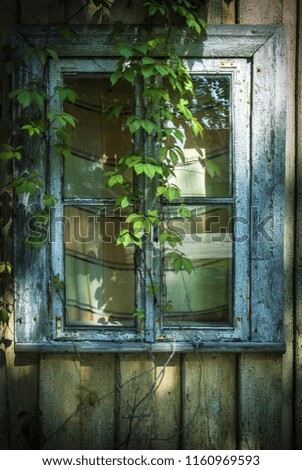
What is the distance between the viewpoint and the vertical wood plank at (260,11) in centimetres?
234

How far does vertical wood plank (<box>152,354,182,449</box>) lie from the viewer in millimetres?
2416

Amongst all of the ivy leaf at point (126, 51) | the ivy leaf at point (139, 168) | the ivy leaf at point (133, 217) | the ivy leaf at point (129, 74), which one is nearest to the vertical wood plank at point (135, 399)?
the ivy leaf at point (133, 217)

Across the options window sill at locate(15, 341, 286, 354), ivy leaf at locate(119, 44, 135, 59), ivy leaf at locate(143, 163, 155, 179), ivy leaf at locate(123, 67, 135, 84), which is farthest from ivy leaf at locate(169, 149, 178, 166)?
window sill at locate(15, 341, 286, 354)

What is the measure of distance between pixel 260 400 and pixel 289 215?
3.14 ft

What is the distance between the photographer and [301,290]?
2.40 m

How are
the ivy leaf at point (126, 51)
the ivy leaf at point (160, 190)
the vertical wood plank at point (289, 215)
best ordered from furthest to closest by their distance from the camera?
the vertical wood plank at point (289, 215) < the ivy leaf at point (160, 190) < the ivy leaf at point (126, 51)

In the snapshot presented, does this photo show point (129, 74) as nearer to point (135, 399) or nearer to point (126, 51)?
point (126, 51)

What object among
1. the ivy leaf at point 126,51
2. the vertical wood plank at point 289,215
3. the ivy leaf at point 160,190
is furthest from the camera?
the vertical wood plank at point 289,215

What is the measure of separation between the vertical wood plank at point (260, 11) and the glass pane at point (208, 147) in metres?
0.33

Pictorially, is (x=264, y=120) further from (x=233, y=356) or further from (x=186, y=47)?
(x=233, y=356)

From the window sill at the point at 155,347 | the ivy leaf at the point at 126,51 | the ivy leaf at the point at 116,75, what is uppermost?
the ivy leaf at the point at 126,51

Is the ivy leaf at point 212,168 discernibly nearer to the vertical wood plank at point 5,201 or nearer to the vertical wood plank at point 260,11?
the vertical wood plank at point 260,11

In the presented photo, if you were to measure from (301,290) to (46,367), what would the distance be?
1364 mm
